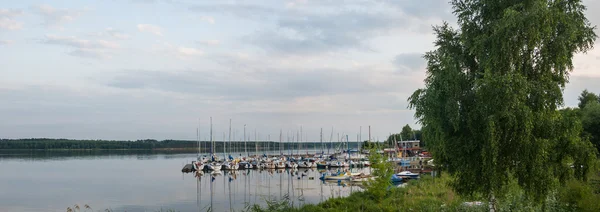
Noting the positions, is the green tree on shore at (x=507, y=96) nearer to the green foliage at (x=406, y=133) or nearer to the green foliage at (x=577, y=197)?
the green foliage at (x=577, y=197)

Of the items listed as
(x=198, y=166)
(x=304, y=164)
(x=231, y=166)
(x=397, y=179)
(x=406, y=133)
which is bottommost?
(x=304, y=164)

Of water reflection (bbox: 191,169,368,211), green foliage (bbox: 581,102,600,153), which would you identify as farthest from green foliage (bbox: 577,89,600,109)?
water reflection (bbox: 191,169,368,211)

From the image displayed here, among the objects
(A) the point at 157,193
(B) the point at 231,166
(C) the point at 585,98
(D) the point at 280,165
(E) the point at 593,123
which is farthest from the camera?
(D) the point at 280,165

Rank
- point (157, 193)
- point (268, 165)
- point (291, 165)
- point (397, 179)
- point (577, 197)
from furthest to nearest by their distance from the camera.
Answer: point (268, 165), point (291, 165), point (397, 179), point (157, 193), point (577, 197)

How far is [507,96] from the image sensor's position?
622 inches

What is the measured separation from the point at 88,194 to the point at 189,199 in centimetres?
1569

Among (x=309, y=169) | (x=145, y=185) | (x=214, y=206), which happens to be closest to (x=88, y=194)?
(x=145, y=185)

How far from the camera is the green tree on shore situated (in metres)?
16.2

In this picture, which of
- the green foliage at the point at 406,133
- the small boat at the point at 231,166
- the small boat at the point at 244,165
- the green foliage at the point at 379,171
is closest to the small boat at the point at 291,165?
the small boat at the point at 244,165

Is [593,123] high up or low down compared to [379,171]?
up

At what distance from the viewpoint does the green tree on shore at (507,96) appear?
1616 centimetres

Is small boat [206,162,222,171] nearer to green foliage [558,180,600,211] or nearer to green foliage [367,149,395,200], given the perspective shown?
green foliage [367,149,395,200]

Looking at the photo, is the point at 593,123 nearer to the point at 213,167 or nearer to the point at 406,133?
the point at 213,167

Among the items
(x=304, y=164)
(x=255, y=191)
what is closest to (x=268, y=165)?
(x=304, y=164)
